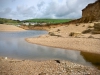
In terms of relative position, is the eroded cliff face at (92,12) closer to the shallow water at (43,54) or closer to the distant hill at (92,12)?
the distant hill at (92,12)

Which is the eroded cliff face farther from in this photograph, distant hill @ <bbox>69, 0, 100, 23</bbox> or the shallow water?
the shallow water

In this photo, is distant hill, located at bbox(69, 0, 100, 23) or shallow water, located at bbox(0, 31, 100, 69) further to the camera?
distant hill, located at bbox(69, 0, 100, 23)

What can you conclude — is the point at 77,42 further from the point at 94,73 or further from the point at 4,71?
the point at 4,71

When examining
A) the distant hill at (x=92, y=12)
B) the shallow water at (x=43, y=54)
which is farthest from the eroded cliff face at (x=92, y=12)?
the shallow water at (x=43, y=54)

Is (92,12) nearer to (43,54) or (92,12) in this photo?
(92,12)

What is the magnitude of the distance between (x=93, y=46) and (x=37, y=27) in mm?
65601

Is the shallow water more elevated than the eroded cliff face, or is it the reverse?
the eroded cliff face

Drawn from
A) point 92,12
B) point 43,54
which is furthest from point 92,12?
point 43,54

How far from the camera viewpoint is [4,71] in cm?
865

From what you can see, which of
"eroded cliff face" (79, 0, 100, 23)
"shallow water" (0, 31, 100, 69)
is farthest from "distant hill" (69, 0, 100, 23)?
"shallow water" (0, 31, 100, 69)

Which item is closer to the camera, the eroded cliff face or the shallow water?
the shallow water

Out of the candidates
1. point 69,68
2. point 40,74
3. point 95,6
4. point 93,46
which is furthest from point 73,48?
point 95,6

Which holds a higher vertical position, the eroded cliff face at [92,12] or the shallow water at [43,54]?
the eroded cliff face at [92,12]

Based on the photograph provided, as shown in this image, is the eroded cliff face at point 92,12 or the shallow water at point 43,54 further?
the eroded cliff face at point 92,12
